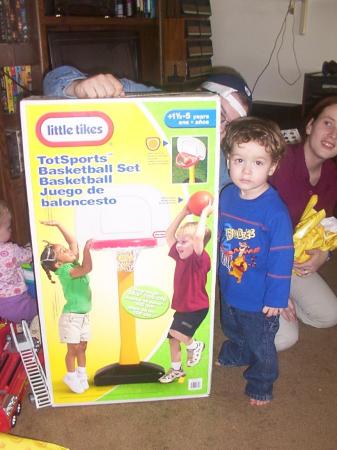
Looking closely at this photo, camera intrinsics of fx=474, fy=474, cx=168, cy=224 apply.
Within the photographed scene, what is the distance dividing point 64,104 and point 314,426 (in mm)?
1004

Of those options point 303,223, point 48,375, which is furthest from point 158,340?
point 303,223

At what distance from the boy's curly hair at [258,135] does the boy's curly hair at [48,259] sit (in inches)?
19.0

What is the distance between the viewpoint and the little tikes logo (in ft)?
3.18

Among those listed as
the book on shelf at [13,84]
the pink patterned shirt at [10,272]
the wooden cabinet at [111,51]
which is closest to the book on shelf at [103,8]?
Answer: the wooden cabinet at [111,51]

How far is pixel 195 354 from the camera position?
3.99 feet

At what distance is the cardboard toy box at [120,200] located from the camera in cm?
98

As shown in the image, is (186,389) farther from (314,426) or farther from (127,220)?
(127,220)

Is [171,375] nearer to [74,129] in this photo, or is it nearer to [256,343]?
[256,343]

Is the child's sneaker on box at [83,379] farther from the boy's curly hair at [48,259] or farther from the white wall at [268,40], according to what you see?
the white wall at [268,40]

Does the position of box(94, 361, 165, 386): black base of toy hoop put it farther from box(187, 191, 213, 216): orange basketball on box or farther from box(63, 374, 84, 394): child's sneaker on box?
box(187, 191, 213, 216): orange basketball on box

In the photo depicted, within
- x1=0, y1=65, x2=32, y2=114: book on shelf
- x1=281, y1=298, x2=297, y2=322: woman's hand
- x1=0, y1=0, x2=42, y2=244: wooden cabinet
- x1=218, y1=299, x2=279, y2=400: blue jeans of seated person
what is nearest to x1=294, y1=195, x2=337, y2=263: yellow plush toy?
x1=281, y1=298, x2=297, y2=322: woman's hand

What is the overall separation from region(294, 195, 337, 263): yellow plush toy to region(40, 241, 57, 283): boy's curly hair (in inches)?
27.6

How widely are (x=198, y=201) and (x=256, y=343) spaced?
1.49ft

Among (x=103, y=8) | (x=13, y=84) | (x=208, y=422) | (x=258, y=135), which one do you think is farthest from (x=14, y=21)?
(x=208, y=422)
